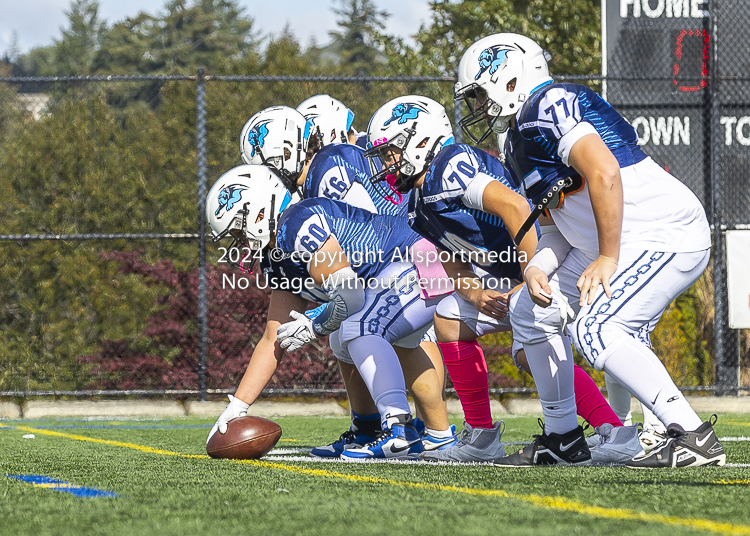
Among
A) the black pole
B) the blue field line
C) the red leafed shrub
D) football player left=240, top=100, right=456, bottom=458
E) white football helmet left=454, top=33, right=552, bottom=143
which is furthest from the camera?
the red leafed shrub

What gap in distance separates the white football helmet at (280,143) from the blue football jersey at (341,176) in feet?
0.38

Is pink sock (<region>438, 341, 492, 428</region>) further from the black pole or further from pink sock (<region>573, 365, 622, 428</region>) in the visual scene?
the black pole

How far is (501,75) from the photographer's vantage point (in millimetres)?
3885

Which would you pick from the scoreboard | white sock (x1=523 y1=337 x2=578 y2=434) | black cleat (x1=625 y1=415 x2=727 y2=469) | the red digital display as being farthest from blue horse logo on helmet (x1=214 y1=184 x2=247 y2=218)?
the red digital display

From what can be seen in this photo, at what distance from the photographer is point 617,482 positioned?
312 cm

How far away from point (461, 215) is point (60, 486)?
184cm

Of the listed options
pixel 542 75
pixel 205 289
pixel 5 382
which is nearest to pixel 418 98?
pixel 542 75

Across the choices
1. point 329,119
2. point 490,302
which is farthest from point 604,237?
point 329,119

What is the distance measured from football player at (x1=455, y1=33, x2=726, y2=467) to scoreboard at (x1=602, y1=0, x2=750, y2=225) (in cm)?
473

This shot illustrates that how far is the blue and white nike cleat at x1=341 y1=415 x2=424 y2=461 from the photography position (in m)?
4.21

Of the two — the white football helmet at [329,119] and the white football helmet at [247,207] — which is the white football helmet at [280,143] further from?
the white football helmet at [247,207]

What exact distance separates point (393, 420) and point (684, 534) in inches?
86.5

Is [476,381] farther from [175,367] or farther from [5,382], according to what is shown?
[5,382]

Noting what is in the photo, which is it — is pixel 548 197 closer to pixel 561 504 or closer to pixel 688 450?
pixel 688 450
